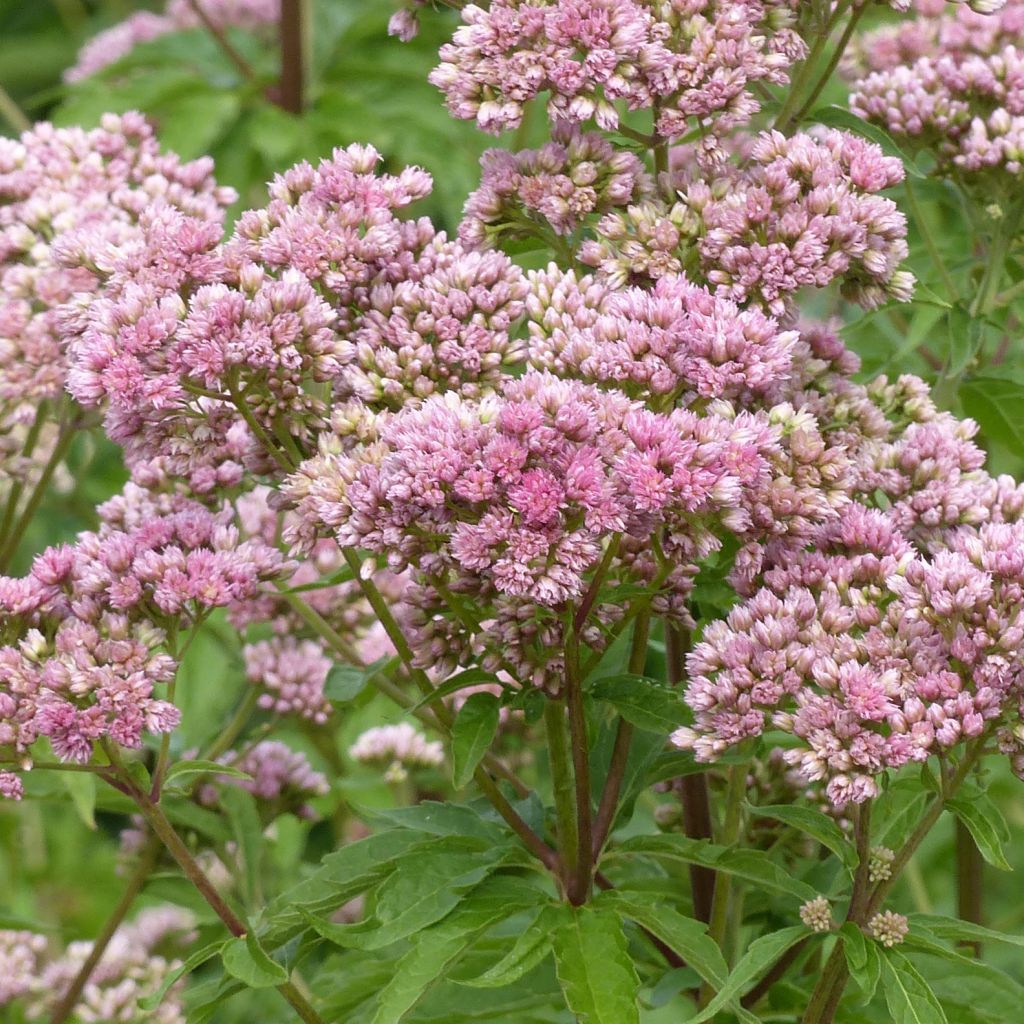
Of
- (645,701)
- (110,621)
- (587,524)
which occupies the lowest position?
(645,701)

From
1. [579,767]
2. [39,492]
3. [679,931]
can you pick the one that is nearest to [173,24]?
[39,492]

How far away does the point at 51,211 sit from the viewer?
4586mm

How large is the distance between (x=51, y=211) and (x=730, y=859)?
257 cm

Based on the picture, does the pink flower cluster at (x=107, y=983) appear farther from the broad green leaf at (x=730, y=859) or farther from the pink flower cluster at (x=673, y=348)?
the pink flower cluster at (x=673, y=348)

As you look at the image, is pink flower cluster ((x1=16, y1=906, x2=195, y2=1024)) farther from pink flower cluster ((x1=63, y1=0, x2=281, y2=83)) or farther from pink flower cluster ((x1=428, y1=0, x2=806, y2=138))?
pink flower cluster ((x1=63, y1=0, x2=281, y2=83))

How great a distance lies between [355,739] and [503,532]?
→ 9.95 feet

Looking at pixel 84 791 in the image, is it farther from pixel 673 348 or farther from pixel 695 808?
pixel 673 348

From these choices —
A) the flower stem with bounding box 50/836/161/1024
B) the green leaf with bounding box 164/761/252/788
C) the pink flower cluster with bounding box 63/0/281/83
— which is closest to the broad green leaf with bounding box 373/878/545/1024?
the green leaf with bounding box 164/761/252/788

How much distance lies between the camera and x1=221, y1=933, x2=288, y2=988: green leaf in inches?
125

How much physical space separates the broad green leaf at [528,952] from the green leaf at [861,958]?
0.55 m

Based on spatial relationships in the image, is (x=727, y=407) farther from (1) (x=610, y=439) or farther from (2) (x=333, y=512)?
(2) (x=333, y=512)

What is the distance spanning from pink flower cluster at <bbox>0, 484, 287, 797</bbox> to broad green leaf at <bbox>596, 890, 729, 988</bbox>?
0.95m

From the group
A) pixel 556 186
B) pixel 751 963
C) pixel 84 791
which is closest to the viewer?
pixel 751 963

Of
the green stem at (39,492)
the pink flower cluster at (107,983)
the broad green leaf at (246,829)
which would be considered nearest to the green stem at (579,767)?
the broad green leaf at (246,829)
